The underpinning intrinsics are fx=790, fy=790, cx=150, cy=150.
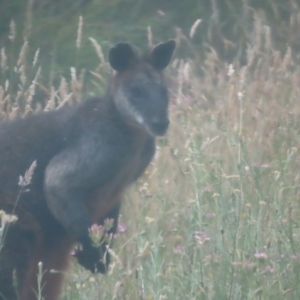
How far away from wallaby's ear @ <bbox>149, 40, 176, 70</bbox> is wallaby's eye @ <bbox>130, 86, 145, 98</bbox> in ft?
0.99

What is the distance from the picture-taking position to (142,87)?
511cm

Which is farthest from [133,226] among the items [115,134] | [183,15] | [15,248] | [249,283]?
[183,15]

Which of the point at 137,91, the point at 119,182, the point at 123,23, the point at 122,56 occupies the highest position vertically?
the point at 122,56

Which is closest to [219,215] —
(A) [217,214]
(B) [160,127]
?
(A) [217,214]

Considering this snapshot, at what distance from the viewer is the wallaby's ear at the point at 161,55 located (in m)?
5.34

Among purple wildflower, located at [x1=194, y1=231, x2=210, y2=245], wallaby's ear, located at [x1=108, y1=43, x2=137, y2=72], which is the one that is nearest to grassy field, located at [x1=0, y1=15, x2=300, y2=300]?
purple wildflower, located at [x1=194, y1=231, x2=210, y2=245]

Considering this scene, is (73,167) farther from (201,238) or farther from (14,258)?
(201,238)

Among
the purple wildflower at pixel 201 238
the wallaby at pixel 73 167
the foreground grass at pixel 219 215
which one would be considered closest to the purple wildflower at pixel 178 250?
the foreground grass at pixel 219 215

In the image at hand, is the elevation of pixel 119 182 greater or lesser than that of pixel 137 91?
lesser

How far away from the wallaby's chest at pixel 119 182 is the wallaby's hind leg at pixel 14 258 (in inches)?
19.4

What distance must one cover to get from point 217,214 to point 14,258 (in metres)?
1.18

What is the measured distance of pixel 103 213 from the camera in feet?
16.5

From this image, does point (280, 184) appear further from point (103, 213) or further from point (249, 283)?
point (249, 283)

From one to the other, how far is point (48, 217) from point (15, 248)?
38cm
